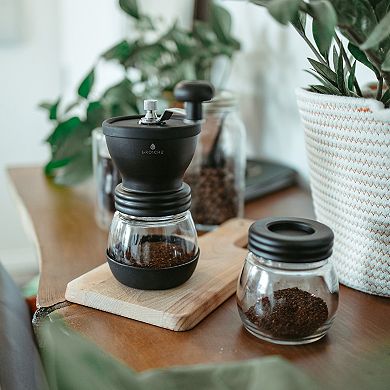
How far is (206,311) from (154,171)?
16cm

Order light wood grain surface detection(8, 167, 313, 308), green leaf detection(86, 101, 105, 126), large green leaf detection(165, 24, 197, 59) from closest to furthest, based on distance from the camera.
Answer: light wood grain surface detection(8, 167, 313, 308), green leaf detection(86, 101, 105, 126), large green leaf detection(165, 24, 197, 59)

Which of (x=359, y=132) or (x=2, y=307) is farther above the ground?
(x=359, y=132)

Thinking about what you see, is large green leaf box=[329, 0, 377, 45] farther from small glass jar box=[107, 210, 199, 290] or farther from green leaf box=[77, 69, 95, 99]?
green leaf box=[77, 69, 95, 99]

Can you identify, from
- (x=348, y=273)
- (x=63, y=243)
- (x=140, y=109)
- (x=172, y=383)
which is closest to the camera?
(x=172, y=383)

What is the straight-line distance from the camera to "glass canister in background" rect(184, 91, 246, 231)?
3.34 feet

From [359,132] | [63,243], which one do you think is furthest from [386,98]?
[63,243]

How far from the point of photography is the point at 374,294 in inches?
29.9

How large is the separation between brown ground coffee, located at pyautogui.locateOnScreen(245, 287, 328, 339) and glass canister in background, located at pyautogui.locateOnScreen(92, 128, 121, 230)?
0.43 meters

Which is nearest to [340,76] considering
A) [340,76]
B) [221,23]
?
[340,76]

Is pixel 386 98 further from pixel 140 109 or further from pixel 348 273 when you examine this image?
pixel 140 109

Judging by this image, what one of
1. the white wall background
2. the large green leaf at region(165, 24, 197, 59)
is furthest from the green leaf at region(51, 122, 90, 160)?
the white wall background

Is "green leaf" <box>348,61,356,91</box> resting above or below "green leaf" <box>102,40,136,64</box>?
above

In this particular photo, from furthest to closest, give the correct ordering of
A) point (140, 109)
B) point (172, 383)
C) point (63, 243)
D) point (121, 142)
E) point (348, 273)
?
point (140, 109) < point (63, 243) < point (348, 273) < point (121, 142) < point (172, 383)

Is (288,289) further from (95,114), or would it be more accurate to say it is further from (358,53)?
(95,114)
